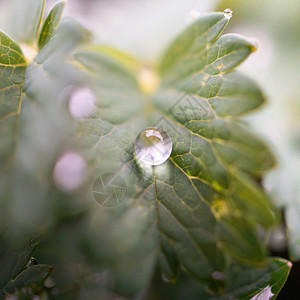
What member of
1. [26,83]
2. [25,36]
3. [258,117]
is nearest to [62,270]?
[26,83]

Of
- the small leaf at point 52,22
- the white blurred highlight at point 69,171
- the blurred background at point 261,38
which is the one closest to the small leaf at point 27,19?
the small leaf at point 52,22

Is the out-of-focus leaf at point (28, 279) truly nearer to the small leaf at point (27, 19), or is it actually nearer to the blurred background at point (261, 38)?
the small leaf at point (27, 19)

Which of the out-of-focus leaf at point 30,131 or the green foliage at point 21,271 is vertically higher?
the out-of-focus leaf at point 30,131

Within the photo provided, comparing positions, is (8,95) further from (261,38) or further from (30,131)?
(261,38)

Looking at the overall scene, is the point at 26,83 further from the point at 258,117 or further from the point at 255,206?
the point at 258,117

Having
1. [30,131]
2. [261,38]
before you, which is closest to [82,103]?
[30,131]

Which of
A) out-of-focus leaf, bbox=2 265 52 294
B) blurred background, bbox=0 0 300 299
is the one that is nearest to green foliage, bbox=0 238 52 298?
out-of-focus leaf, bbox=2 265 52 294
